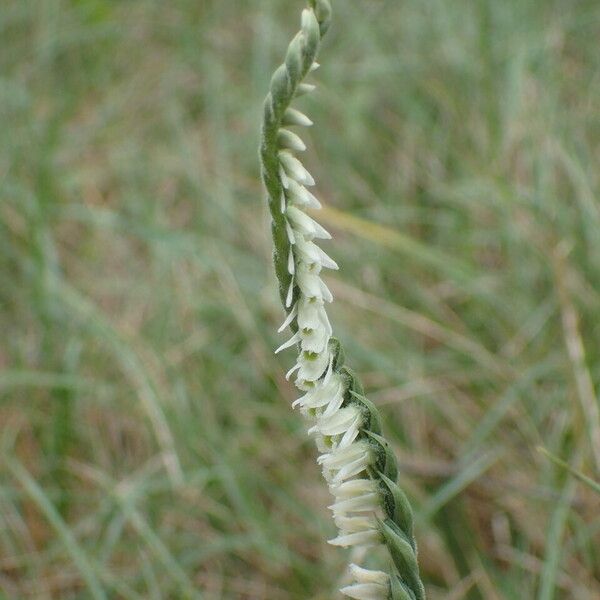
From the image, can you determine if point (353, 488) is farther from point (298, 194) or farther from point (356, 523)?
point (298, 194)

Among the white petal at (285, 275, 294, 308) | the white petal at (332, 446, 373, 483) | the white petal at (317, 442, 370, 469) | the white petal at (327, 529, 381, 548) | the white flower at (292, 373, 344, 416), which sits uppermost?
the white petal at (285, 275, 294, 308)

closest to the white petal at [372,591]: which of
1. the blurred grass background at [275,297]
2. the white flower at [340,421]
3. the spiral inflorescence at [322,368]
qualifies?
the spiral inflorescence at [322,368]

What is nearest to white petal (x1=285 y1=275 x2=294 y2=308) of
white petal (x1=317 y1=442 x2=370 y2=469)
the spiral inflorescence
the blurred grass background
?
the spiral inflorescence

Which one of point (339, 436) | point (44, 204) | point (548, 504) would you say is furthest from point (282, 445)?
point (339, 436)

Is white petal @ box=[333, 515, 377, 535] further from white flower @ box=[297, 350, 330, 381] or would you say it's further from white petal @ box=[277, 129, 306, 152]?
white petal @ box=[277, 129, 306, 152]

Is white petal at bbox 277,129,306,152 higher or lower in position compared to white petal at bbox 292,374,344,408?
higher

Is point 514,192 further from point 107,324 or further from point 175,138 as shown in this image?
point 175,138

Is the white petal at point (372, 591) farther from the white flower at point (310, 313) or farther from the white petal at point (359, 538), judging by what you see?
the white flower at point (310, 313)
